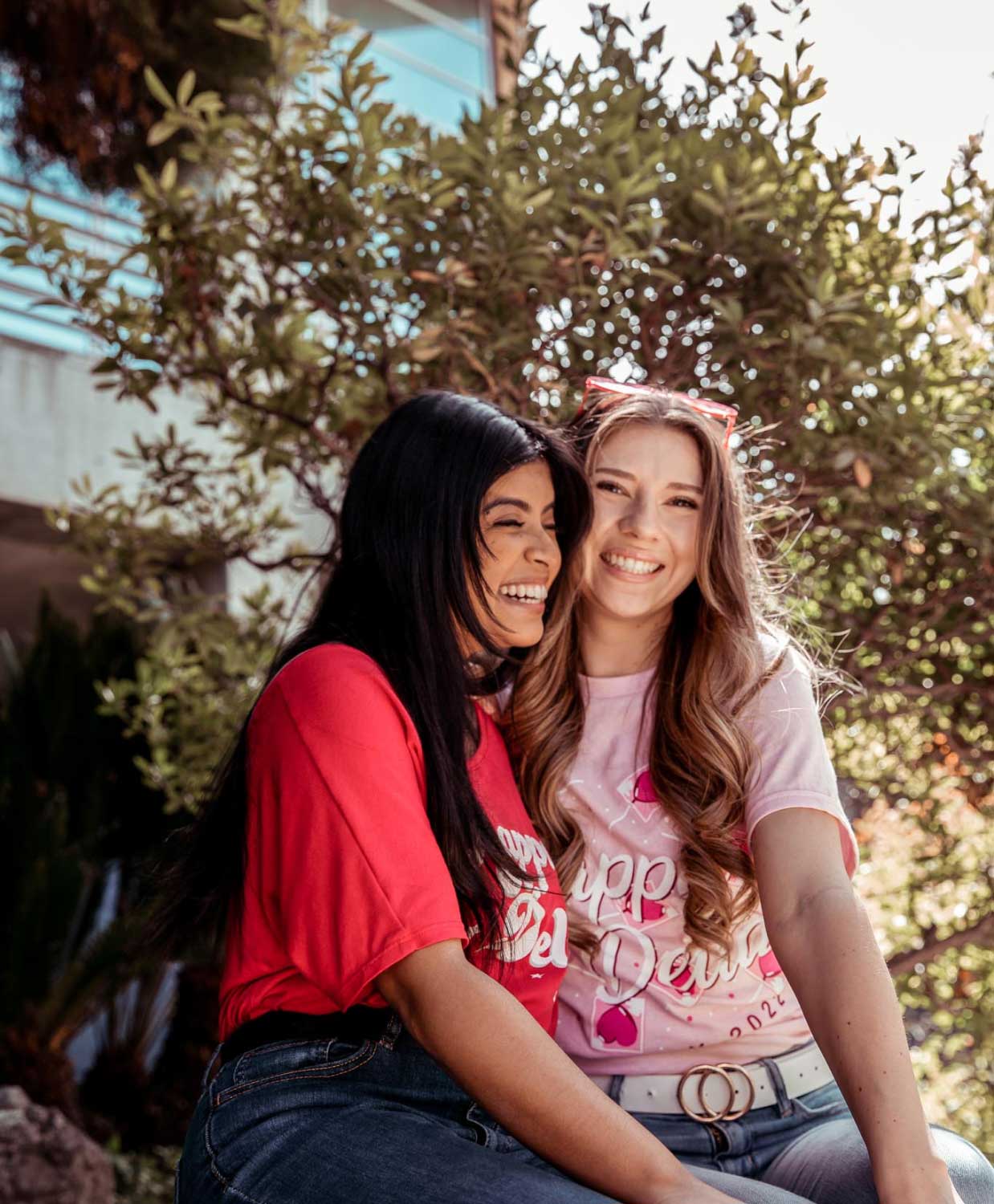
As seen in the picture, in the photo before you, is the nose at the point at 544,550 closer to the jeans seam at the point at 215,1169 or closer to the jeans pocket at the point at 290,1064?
the jeans pocket at the point at 290,1064

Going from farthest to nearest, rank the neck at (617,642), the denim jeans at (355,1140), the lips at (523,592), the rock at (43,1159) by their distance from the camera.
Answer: the rock at (43,1159) → the neck at (617,642) → the lips at (523,592) → the denim jeans at (355,1140)

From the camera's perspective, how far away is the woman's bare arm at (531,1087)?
166 centimetres

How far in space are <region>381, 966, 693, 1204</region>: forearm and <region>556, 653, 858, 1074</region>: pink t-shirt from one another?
0.48 meters

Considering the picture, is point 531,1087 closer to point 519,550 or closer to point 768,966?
point 768,966

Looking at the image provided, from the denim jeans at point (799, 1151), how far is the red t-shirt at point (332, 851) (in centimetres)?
43

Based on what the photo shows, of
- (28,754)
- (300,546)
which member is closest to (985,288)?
(300,546)

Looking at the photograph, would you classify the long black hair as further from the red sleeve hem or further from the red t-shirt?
the red sleeve hem

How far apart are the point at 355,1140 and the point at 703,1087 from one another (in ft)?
2.25

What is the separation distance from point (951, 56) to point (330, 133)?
164 centimetres

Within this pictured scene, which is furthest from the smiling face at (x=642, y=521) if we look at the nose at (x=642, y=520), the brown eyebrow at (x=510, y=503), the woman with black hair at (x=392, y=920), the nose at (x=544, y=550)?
the woman with black hair at (x=392, y=920)

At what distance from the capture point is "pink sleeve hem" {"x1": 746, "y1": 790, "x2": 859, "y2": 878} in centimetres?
207

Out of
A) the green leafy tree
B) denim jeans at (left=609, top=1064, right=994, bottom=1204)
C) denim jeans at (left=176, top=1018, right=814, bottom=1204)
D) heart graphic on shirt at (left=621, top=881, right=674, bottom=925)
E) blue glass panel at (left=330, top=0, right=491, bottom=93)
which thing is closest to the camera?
denim jeans at (left=176, top=1018, right=814, bottom=1204)

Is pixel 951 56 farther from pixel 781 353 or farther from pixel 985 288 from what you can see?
pixel 781 353

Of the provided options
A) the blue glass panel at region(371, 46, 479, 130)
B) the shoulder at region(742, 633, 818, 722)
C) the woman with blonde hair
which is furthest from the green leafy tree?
the shoulder at region(742, 633, 818, 722)
